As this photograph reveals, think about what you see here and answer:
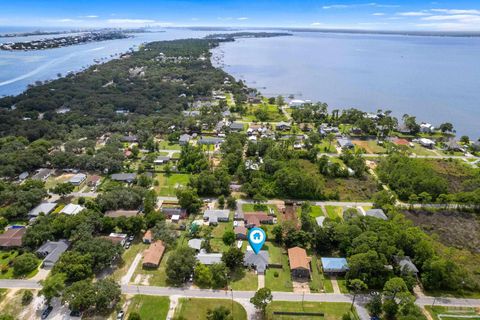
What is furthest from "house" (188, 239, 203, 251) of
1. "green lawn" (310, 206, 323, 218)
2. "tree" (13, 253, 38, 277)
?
"tree" (13, 253, 38, 277)

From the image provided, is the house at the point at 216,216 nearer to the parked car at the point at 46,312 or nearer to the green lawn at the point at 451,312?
the parked car at the point at 46,312

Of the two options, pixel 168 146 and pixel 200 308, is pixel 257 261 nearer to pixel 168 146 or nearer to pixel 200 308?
pixel 200 308

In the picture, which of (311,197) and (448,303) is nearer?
(448,303)

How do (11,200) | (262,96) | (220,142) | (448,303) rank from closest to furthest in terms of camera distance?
(448,303) → (11,200) → (220,142) → (262,96)

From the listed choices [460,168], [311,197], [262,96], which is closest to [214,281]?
[311,197]

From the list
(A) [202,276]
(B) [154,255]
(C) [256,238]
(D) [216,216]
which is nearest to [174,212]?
(D) [216,216]

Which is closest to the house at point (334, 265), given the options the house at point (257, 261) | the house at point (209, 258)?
the house at point (257, 261)

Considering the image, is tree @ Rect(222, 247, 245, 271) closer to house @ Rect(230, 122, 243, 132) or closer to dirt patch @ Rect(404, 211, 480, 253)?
dirt patch @ Rect(404, 211, 480, 253)

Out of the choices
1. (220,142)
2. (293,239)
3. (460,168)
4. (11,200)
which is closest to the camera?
(293,239)

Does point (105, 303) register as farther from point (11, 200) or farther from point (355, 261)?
point (11, 200)
